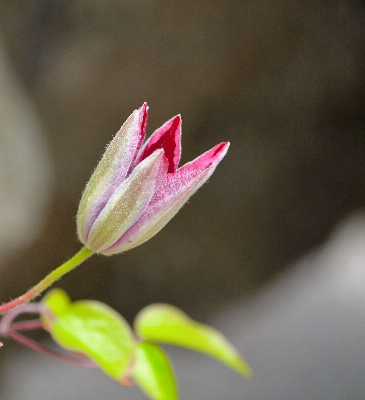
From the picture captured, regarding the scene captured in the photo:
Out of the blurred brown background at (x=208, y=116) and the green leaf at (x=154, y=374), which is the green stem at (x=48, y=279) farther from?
the blurred brown background at (x=208, y=116)

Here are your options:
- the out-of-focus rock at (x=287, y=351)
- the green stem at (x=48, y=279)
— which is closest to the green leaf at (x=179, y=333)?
the green stem at (x=48, y=279)

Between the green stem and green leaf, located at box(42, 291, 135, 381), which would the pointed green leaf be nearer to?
green leaf, located at box(42, 291, 135, 381)

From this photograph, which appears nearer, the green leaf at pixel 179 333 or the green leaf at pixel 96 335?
the green leaf at pixel 96 335

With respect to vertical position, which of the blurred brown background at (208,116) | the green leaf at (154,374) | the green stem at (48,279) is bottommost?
the green leaf at (154,374)

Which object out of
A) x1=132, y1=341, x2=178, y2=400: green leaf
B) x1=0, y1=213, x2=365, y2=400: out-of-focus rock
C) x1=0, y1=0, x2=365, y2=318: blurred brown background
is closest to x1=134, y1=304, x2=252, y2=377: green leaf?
x1=132, y1=341, x2=178, y2=400: green leaf

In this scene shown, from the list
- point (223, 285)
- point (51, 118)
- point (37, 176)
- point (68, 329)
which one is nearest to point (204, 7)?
point (51, 118)

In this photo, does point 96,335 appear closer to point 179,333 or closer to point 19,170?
point 179,333

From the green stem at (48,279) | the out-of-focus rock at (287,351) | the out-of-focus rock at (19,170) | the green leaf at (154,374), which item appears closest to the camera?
the green stem at (48,279)
